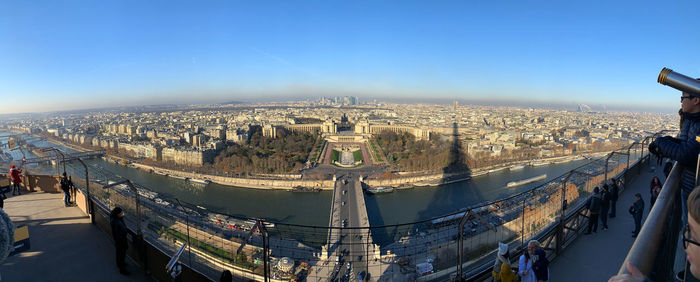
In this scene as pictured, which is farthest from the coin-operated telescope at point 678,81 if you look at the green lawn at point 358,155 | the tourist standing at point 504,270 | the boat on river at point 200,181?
the green lawn at point 358,155

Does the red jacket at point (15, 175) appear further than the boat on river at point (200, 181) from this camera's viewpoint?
No

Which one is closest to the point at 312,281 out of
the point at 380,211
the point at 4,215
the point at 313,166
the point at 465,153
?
the point at 4,215

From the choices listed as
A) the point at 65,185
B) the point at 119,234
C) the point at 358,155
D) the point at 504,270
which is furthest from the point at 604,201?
the point at 358,155

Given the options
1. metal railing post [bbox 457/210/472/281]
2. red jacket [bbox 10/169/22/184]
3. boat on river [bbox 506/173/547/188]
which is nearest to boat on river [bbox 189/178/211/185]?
red jacket [bbox 10/169/22/184]

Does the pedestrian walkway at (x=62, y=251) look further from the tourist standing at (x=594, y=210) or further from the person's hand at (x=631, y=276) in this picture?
the tourist standing at (x=594, y=210)

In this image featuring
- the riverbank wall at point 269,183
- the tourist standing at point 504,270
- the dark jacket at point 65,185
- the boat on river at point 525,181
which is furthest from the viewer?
the riverbank wall at point 269,183

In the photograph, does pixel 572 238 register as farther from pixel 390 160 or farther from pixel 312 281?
pixel 390 160

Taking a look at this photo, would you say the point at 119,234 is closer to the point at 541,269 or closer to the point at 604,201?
the point at 541,269

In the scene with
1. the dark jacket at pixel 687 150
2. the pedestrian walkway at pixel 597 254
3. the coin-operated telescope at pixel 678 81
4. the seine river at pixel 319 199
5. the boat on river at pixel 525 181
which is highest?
the coin-operated telescope at pixel 678 81
